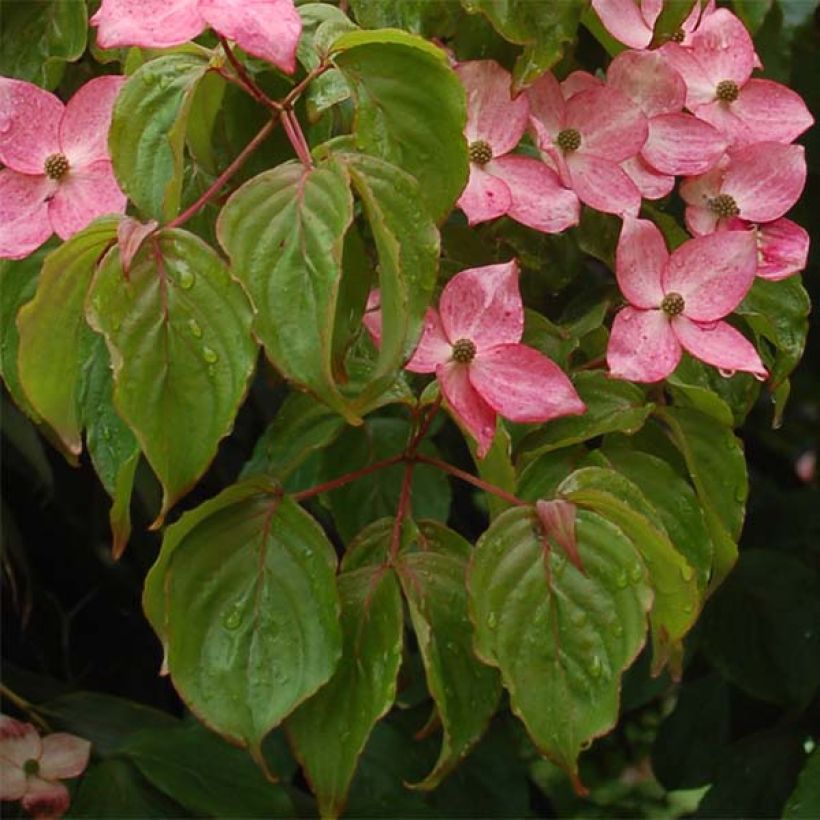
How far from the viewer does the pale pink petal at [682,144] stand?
2.29 ft

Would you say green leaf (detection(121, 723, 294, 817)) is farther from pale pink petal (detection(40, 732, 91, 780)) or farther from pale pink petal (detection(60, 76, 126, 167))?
pale pink petal (detection(60, 76, 126, 167))

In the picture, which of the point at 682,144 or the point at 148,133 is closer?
the point at 148,133

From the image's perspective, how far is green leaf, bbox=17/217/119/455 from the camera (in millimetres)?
556

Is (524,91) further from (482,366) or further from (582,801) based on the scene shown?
(582,801)

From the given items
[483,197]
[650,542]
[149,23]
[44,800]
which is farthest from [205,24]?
[44,800]

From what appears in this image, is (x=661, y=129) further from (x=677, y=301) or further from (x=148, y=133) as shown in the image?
(x=148, y=133)

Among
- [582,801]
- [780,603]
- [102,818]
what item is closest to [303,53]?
[102,818]

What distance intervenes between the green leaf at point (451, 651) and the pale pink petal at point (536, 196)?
145mm

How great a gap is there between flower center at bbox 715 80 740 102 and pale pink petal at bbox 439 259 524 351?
0.53 feet

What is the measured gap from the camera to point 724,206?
2.35ft

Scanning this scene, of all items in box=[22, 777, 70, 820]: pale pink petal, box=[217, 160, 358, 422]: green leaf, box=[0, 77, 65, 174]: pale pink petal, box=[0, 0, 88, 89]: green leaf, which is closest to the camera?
box=[217, 160, 358, 422]: green leaf

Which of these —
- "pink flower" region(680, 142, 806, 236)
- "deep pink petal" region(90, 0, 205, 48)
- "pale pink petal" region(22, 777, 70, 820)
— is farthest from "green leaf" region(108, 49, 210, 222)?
"pale pink petal" region(22, 777, 70, 820)

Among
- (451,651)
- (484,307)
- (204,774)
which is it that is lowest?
(204,774)

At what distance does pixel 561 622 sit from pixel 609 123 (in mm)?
222
